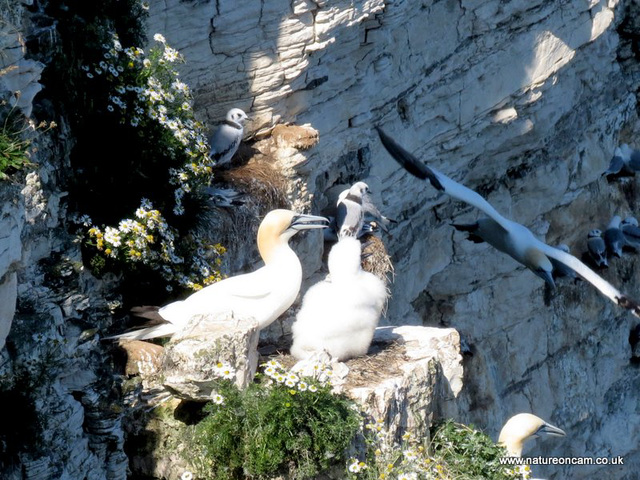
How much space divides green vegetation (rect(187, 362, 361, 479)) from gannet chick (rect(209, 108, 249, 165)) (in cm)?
362

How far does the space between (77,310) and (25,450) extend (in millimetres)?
978

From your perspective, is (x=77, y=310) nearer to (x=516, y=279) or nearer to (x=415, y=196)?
(x=415, y=196)

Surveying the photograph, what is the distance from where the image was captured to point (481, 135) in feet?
41.8

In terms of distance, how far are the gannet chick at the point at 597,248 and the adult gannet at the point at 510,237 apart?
473cm

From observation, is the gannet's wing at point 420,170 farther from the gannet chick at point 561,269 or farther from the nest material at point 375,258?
the gannet chick at point 561,269

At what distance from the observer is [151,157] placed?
6828 millimetres

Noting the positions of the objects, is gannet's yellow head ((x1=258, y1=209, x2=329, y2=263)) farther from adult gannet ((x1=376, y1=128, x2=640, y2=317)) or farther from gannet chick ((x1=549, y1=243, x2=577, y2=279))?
gannet chick ((x1=549, y1=243, x2=577, y2=279))

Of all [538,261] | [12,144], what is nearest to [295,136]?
[538,261]

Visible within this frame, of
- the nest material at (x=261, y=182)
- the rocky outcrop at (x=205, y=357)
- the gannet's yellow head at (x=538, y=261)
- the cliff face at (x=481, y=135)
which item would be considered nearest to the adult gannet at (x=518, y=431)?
the cliff face at (x=481, y=135)

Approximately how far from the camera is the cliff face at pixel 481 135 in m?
9.46

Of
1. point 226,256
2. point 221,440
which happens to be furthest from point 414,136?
point 221,440

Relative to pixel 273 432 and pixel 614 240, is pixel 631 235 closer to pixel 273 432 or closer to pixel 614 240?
pixel 614 240

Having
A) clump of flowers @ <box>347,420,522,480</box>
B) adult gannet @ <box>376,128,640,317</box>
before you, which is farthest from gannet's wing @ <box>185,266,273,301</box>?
adult gannet @ <box>376,128,640,317</box>

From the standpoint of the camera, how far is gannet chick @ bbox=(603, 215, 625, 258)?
14750mm
